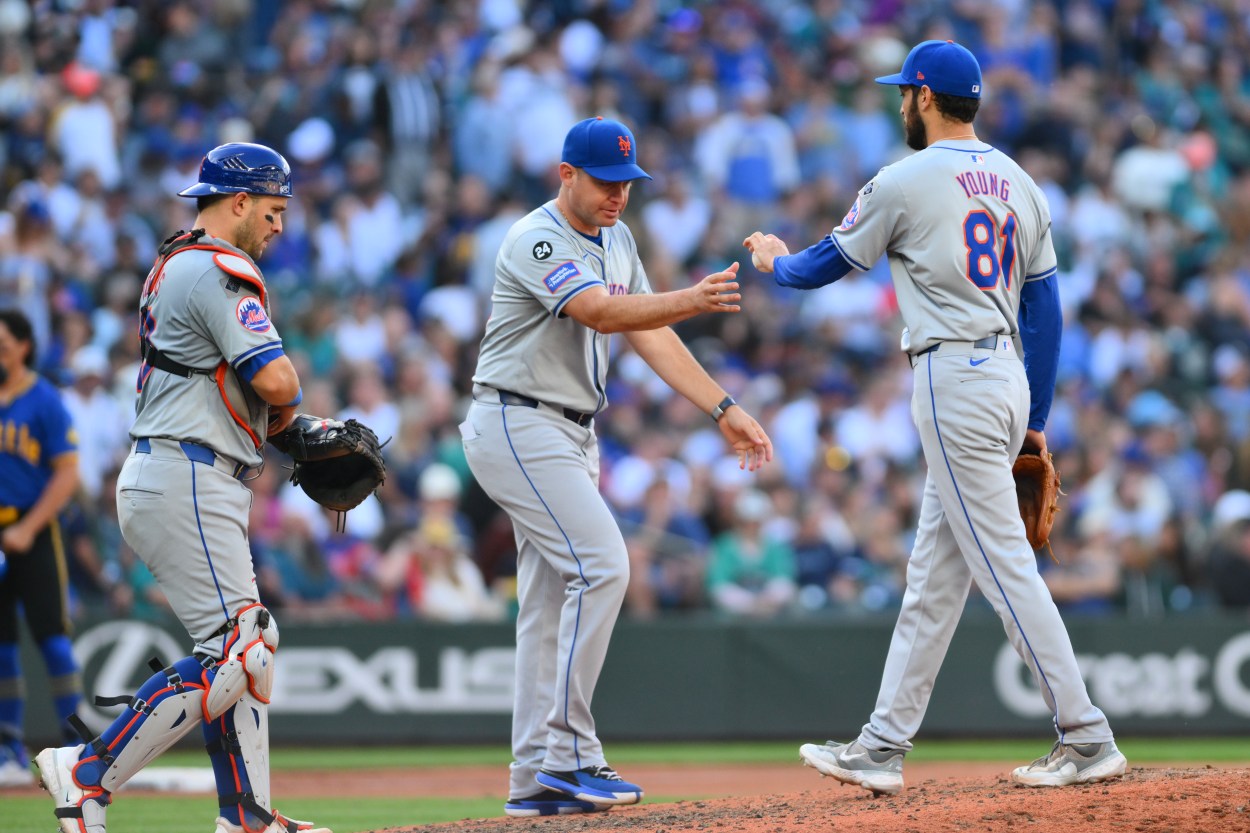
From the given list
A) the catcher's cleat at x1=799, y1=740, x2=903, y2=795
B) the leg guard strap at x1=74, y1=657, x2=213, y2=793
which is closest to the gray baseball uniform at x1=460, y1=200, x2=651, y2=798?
the catcher's cleat at x1=799, y1=740, x2=903, y2=795

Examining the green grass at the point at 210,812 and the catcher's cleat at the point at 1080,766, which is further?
the green grass at the point at 210,812

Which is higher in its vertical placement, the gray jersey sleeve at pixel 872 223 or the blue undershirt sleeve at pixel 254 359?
the gray jersey sleeve at pixel 872 223

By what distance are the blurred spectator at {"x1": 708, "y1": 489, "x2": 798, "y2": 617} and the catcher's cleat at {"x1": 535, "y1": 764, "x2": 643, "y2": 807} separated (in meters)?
5.77

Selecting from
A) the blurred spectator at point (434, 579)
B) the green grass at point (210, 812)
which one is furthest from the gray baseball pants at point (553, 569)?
the blurred spectator at point (434, 579)

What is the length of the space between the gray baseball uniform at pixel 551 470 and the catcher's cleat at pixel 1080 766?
5.49ft

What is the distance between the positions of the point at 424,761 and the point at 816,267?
5.59 metres

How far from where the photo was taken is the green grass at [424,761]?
7223 millimetres

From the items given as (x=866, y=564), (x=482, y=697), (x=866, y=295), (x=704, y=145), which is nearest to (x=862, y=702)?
(x=866, y=564)

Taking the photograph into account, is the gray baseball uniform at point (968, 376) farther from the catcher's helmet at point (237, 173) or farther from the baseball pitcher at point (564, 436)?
the catcher's helmet at point (237, 173)

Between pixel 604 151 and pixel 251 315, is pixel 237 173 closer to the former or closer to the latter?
pixel 251 315

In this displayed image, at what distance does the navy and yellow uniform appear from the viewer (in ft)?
Result: 28.0

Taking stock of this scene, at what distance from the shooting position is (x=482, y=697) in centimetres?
1090

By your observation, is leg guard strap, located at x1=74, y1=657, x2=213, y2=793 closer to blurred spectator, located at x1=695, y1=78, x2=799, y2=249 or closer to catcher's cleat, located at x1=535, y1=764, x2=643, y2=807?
catcher's cleat, located at x1=535, y1=764, x2=643, y2=807

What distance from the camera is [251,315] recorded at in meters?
5.38
